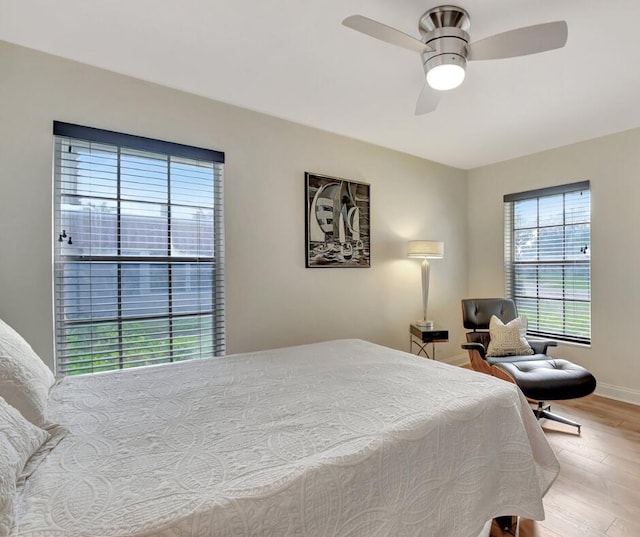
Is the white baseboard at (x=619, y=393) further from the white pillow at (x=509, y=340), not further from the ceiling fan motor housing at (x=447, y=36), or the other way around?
the ceiling fan motor housing at (x=447, y=36)

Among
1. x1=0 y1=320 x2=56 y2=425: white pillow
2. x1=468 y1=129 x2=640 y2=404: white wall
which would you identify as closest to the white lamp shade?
x1=468 y1=129 x2=640 y2=404: white wall

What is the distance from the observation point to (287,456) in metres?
1.04

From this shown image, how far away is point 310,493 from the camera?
927mm

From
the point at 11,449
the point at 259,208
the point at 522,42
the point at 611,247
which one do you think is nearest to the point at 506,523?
the point at 11,449

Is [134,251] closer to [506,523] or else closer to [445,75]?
[445,75]

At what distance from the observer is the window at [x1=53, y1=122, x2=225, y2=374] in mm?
2209

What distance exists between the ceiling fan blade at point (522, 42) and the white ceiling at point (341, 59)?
0.67ft

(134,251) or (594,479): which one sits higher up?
(134,251)

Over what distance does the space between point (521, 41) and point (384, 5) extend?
0.67 m

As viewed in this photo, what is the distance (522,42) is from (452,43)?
1.04ft

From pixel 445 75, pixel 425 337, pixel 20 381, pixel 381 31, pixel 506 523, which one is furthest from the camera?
pixel 425 337

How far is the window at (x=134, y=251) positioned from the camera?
221cm

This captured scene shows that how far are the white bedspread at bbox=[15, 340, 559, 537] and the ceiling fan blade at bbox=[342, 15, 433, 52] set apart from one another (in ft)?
5.31

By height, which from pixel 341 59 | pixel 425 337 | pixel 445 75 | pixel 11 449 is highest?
pixel 341 59
